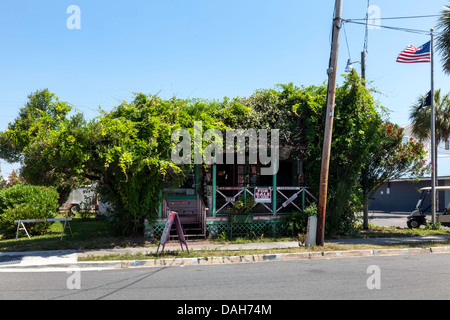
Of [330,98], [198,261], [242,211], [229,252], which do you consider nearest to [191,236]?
[242,211]

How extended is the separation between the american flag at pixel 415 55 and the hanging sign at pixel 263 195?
27.0ft

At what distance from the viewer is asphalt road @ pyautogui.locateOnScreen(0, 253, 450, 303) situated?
6.14 m

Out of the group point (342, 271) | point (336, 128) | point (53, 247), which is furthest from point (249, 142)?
point (53, 247)

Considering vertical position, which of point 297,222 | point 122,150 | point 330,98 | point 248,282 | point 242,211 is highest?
point 330,98

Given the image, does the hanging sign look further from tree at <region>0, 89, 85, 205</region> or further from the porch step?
tree at <region>0, 89, 85, 205</region>

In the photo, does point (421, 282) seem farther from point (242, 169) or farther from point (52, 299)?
point (242, 169)

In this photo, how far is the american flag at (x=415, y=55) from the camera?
16172 millimetres

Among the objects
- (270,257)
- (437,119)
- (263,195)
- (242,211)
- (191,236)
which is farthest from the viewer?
(437,119)

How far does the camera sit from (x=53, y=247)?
11.0 m

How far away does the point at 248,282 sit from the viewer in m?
7.15

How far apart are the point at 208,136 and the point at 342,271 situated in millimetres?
5707

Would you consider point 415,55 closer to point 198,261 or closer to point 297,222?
point 297,222

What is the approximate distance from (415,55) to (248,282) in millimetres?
13720

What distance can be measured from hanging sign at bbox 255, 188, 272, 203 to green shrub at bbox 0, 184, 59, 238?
26.2 ft
